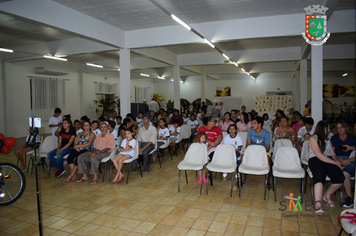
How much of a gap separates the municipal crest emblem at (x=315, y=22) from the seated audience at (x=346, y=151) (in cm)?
239

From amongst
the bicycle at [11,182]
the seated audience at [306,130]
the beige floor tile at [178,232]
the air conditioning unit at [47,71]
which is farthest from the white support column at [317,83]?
the air conditioning unit at [47,71]

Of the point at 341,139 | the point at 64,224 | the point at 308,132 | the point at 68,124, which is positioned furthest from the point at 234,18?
the point at 64,224

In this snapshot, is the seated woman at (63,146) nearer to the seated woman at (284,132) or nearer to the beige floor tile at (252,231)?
the beige floor tile at (252,231)

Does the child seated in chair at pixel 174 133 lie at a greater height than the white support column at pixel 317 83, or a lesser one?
lesser

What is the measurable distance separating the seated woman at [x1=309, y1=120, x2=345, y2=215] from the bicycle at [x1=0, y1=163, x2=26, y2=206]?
4.60 meters

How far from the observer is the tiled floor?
334 cm

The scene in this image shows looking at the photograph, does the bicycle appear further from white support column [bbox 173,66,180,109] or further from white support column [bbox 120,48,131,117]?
white support column [bbox 173,66,180,109]

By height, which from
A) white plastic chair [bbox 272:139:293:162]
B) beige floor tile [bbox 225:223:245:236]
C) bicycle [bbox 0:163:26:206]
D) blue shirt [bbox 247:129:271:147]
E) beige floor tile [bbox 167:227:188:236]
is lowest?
beige floor tile [bbox 167:227:188:236]

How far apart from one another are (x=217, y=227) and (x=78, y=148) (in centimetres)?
352

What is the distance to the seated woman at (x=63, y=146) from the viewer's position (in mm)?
5703

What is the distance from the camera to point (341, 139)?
171 inches

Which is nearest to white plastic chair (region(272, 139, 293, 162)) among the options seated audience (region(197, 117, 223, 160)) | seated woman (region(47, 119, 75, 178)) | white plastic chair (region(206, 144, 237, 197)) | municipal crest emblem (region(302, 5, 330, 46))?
white plastic chair (region(206, 144, 237, 197))

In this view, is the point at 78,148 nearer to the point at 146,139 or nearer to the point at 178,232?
the point at 146,139

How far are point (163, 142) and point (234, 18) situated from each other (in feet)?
12.6
